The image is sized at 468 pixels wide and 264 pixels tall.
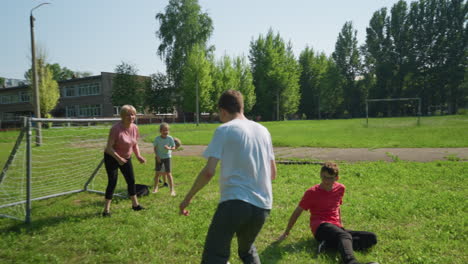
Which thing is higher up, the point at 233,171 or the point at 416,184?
the point at 233,171

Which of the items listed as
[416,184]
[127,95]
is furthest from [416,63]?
[416,184]

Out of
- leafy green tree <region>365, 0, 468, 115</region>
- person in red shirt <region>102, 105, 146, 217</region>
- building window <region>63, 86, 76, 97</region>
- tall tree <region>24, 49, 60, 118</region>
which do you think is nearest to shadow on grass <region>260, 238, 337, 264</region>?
person in red shirt <region>102, 105, 146, 217</region>

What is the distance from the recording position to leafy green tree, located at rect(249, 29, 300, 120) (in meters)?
61.8

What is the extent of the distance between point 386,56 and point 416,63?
20.0 feet

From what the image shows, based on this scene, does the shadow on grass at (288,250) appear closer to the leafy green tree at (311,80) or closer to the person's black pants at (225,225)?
the person's black pants at (225,225)

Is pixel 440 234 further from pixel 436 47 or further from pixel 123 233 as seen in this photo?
pixel 436 47

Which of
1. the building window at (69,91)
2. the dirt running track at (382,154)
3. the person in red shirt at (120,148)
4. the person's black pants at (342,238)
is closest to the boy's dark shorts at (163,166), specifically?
the person in red shirt at (120,148)

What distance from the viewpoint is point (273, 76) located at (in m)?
61.8

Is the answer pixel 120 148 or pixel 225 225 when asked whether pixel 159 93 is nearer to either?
pixel 120 148

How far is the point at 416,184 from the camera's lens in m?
7.67

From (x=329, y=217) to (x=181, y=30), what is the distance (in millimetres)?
50841

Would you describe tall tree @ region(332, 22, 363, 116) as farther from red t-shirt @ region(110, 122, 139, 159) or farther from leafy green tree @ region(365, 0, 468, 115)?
red t-shirt @ region(110, 122, 139, 159)

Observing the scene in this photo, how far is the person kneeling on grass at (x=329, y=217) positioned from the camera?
12.8 feet

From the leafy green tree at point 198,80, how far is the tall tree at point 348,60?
38383mm
